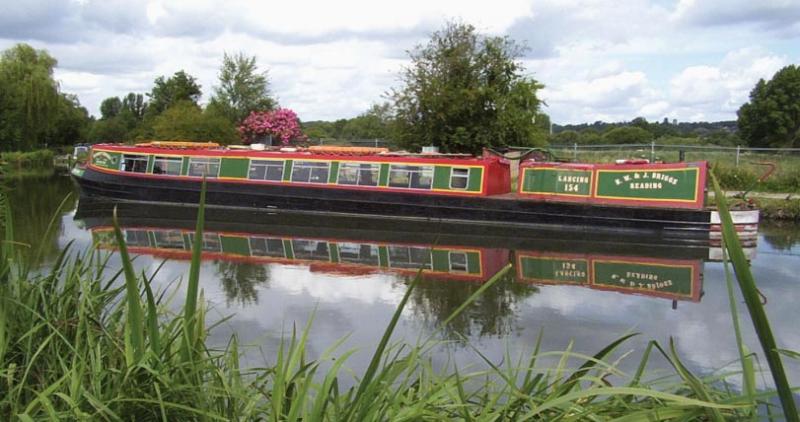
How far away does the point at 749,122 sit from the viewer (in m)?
31.5

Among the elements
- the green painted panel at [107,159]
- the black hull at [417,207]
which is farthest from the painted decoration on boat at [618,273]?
the green painted panel at [107,159]

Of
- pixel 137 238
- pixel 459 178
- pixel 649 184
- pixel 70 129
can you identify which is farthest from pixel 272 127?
pixel 70 129

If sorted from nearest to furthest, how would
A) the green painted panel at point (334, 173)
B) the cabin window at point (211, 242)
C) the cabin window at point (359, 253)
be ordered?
the cabin window at point (359, 253)
the cabin window at point (211, 242)
the green painted panel at point (334, 173)

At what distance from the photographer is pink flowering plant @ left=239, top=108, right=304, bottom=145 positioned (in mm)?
24953

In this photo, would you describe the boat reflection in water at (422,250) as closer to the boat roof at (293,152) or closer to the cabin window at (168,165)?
the boat roof at (293,152)

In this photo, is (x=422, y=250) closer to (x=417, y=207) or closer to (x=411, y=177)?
(x=417, y=207)

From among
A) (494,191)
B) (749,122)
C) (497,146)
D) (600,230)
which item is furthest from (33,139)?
(749,122)

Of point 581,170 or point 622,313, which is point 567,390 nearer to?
point 622,313

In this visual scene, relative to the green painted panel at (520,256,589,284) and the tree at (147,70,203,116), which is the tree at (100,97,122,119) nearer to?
the tree at (147,70,203,116)

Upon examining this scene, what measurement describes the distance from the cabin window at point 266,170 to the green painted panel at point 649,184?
271 inches

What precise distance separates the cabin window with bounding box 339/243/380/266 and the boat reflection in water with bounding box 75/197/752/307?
2 centimetres

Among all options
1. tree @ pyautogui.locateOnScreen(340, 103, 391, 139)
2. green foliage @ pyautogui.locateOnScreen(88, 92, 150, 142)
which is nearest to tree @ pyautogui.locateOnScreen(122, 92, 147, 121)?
green foliage @ pyautogui.locateOnScreen(88, 92, 150, 142)

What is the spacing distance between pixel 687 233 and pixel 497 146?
6.60 m

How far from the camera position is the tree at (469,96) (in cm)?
1817
